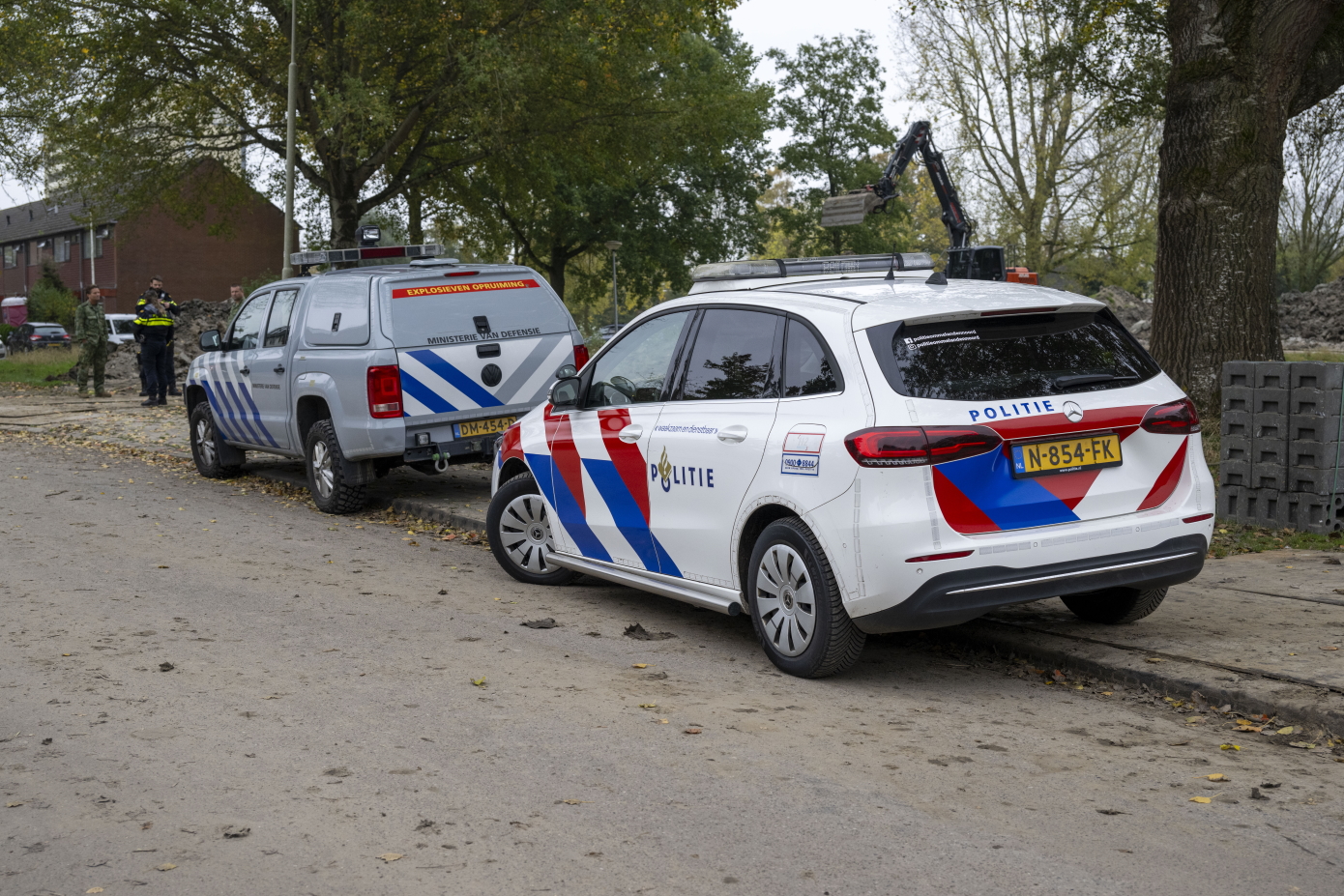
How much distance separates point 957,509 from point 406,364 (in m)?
5.98

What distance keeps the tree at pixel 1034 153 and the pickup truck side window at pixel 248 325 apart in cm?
3058

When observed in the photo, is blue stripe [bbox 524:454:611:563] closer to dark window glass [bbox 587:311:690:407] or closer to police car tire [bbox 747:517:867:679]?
dark window glass [bbox 587:311:690:407]

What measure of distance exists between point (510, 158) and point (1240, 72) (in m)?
14.6

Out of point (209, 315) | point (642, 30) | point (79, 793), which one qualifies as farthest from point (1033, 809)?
point (209, 315)

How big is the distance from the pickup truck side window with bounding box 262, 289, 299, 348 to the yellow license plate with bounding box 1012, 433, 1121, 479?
7809 mm

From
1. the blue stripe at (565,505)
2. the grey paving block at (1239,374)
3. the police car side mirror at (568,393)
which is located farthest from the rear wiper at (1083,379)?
the grey paving block at (1239,374)

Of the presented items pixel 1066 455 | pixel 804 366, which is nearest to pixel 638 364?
pixel 804 366

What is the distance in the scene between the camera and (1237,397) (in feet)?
29.3

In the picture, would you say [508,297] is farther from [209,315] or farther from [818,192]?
[818,192]

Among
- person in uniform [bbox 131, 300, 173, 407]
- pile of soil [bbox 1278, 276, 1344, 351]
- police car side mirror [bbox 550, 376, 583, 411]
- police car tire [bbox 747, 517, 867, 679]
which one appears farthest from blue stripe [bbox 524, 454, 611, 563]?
pile of soil [bbox 1278, 276, 1344, 351]

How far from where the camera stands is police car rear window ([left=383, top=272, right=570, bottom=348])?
10.3 metres

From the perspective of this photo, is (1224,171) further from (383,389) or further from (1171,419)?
(383,389)

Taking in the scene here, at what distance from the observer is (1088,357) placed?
5629mm

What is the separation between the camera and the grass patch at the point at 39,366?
31.0 m
